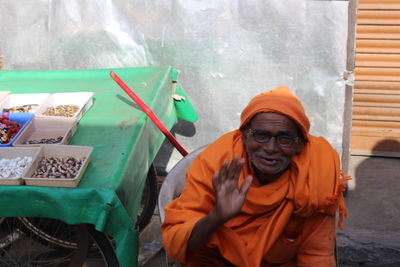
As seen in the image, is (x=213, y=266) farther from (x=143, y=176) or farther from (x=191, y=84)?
(x=191, y=84)

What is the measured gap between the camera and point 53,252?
343 cm

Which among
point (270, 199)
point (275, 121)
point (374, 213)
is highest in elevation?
point (275, 121)

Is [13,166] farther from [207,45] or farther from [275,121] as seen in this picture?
[207,45]

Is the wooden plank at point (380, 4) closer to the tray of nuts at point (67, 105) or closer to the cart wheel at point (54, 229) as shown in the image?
the cart wheel at point (54, 229)

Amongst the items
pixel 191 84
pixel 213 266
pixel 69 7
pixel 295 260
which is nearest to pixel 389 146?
pixel 191 84

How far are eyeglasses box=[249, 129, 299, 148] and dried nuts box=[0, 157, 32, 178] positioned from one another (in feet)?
4.01

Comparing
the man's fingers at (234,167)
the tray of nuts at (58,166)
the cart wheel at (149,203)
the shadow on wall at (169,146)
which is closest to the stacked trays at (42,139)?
the tray of nuts at (58,166)

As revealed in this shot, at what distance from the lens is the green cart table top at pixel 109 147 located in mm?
2262

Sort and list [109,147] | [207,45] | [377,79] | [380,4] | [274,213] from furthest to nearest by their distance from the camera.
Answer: [377,79] < [380,4] < [207,45] < [109,147] < [274,213]

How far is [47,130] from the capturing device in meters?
2.98

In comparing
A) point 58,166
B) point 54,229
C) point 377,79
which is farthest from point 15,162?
point 377,79

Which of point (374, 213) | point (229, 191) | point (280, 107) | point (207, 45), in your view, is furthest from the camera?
point (207, 45)

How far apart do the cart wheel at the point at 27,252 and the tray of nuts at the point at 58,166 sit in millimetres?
962

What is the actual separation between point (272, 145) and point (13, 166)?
1.39m
